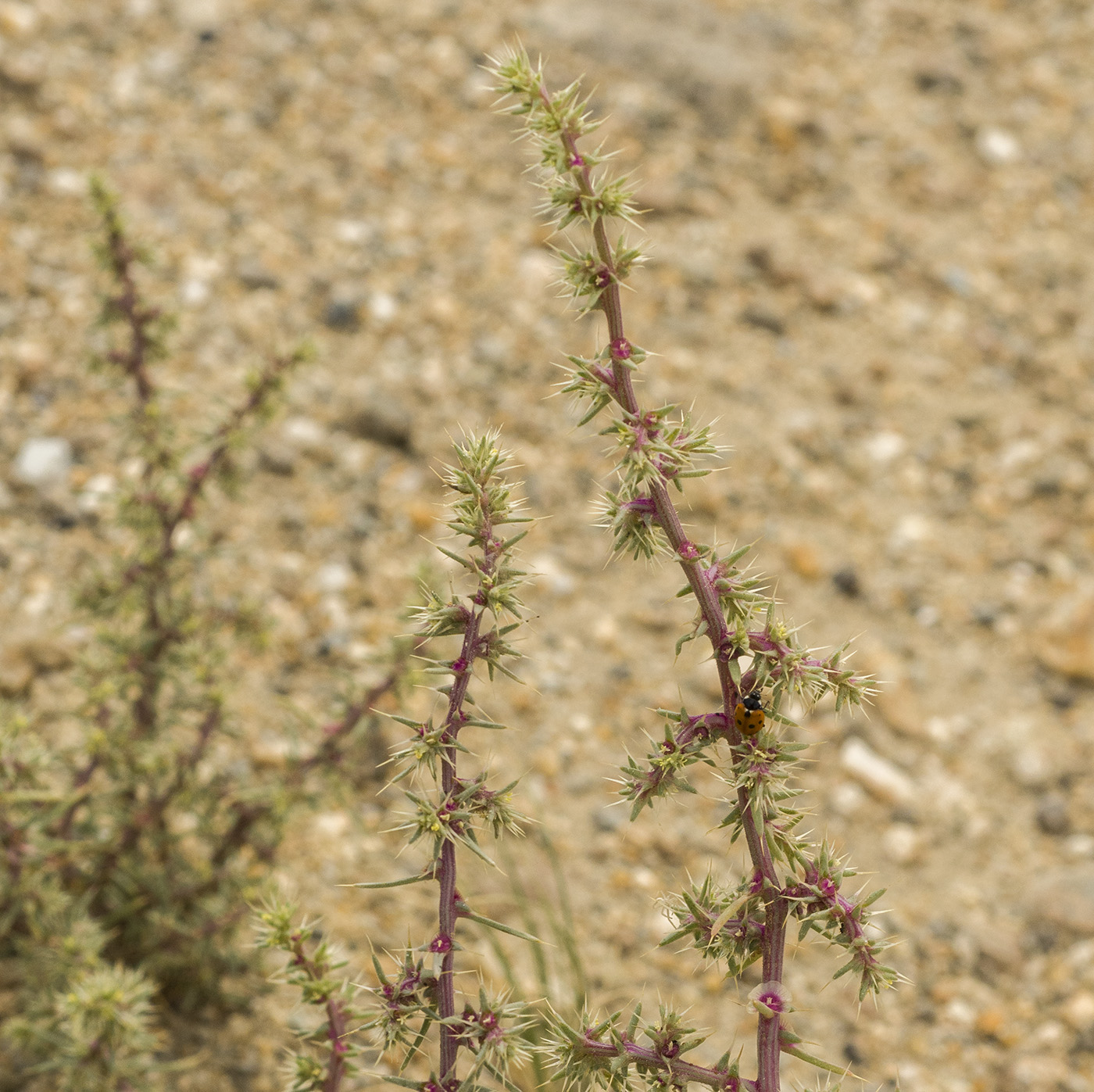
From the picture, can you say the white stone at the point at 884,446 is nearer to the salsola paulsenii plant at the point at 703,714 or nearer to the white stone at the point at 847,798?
the white stone at the point at 847,798

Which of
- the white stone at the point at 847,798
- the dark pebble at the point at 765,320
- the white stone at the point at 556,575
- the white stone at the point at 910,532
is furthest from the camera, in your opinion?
Answer: the dark pebble at the point at 765,320

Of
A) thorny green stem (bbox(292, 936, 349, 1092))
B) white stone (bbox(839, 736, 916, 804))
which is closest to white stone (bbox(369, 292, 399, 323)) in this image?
white stone (bbox(839, 736, 916, 804))

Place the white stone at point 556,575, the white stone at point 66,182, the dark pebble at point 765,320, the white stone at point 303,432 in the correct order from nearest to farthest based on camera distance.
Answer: the white stone at point 556,575 → the white stone at point 303,432 → the white stone at point 66,182 → the dark pebble at point 765,320

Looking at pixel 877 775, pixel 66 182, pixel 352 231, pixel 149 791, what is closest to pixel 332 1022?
pixel 149 791

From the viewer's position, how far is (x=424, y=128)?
509 cm

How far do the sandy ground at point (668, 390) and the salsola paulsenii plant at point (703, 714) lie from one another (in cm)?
113

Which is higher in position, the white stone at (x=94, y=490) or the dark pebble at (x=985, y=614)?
the white stone at (x=94, y=490)

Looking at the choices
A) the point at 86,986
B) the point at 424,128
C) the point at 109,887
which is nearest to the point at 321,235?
the point at 424,128

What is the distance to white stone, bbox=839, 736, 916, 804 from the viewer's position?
367 cm

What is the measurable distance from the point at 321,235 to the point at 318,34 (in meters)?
1.16

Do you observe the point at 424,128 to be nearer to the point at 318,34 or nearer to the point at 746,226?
the point at 318,34

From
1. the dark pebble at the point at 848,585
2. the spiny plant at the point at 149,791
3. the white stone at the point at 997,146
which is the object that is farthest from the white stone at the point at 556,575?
the white stone at the point at 997,146

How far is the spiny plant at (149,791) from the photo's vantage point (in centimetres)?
250

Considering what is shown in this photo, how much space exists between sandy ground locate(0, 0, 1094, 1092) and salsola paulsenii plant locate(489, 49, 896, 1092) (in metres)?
1.13
